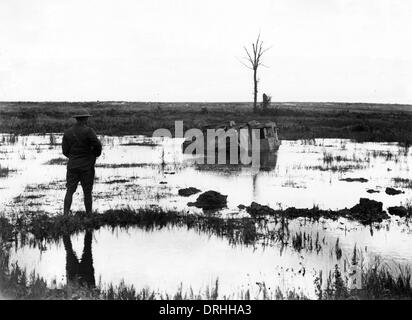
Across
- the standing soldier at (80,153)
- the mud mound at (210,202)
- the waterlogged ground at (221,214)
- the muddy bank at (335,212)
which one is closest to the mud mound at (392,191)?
the waterlogged ground at (221,214)

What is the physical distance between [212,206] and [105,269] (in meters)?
3.98

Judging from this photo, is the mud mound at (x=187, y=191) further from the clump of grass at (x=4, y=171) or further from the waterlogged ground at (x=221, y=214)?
the clump of grass at (x=4, y=171)

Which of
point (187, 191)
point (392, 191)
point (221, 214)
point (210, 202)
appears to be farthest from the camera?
point (392, 191)

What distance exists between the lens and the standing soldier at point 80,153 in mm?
8602

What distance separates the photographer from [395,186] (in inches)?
516

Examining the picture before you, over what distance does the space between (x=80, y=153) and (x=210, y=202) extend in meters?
2.97

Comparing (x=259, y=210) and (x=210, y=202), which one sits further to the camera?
(x=210, y=202)

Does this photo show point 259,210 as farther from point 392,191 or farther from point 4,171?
point 4,171

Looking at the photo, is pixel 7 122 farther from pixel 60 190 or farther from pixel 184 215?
pixel 184 215

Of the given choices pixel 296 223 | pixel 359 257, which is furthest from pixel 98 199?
pixel 359 257

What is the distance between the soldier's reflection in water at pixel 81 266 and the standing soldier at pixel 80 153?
1200 mm

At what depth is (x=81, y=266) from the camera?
653 centimetres

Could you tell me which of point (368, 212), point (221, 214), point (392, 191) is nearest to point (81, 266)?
point (221, 214)

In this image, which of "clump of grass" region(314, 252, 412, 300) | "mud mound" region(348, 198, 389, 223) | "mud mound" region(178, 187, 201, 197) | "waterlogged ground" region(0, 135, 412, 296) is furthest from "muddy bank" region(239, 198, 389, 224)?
"clump of grass" region(314, 252, 412, 300)
